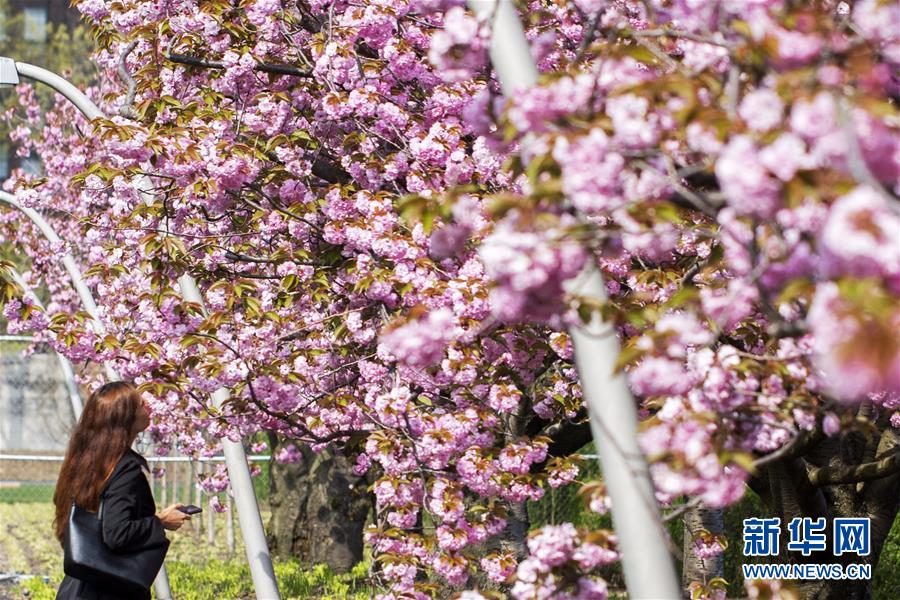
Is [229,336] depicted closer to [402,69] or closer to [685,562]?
[402,69]

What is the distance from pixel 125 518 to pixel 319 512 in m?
9.32

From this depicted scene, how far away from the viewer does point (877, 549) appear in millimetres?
8531

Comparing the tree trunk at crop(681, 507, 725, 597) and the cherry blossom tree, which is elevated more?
the cherry blossom tree

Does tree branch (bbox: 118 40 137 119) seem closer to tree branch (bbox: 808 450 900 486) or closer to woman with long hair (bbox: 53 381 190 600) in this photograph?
woman with long hair (bbox: 53 381 190 600)

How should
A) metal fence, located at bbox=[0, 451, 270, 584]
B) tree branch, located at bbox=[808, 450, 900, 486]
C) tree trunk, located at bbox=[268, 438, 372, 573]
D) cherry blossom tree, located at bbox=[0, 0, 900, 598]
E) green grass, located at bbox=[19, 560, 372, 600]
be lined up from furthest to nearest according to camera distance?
1. metal fence, located at bbox=[0, 451, 270, 584]
2. tree trunk, located at bbox=[268, 438, 372, 573]
3. green grass, located at bbox=[19, 560, 372, 600]
4. tree branch, located at bbox=[808, 450, 900, 486]
5. cherry blossom tree, located at bbox=[0, 0, 900, 598]

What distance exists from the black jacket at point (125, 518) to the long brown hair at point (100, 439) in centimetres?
5

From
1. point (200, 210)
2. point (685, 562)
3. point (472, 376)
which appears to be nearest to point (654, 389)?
point (472, 376)

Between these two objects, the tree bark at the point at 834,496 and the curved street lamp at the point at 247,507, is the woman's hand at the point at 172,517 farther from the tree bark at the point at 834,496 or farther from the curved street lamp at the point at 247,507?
the tree bark at the point at 834,496

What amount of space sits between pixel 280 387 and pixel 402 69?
71.5 inches

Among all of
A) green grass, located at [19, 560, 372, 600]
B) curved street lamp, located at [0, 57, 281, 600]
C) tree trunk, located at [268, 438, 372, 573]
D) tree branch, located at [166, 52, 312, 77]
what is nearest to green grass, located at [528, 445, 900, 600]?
tree trunk, located at [268, 438, 372, 573]

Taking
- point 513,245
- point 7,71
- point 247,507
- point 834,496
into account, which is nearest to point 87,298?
point 7,71

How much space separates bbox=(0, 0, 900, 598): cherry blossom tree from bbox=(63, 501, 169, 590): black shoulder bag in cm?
109

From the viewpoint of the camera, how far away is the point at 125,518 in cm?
533

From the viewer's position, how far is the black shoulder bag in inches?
212
